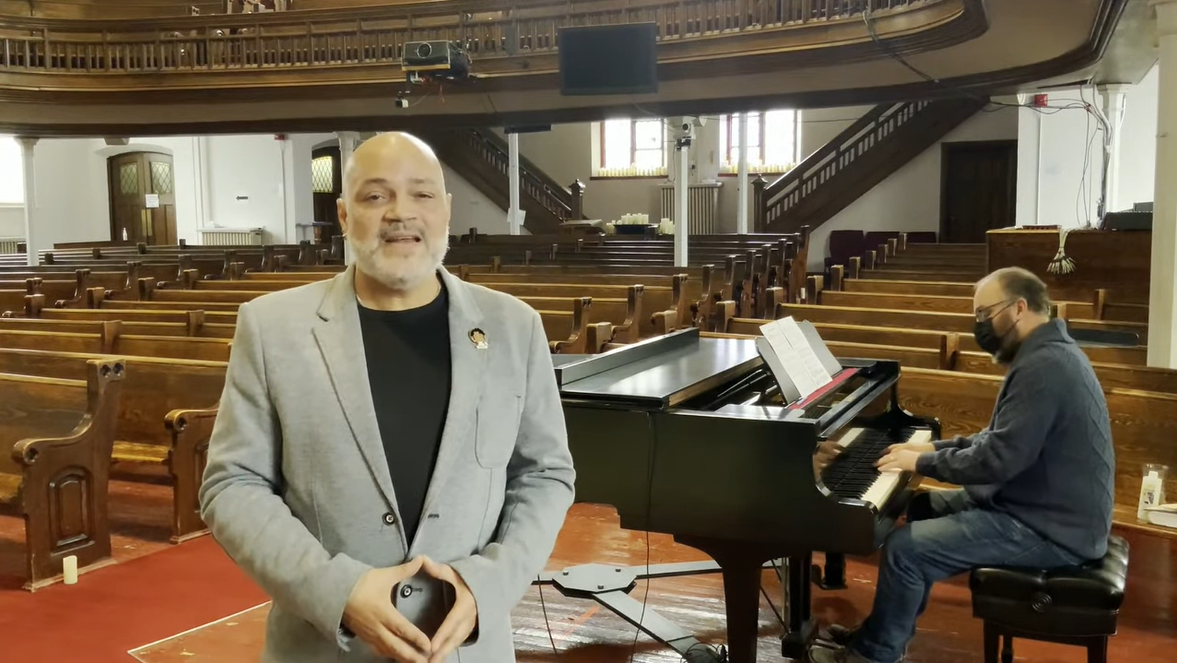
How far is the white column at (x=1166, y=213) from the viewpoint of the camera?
4449 millimetres

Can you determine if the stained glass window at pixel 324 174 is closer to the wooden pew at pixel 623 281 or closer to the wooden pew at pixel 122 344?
the wooden pew at pixel 623 281

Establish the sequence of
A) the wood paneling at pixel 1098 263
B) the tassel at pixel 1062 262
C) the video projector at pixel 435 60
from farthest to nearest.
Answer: the video projector at pixel 435 60, the tassel at pixel 1062 262, the wood paneling at pixel 1098 263

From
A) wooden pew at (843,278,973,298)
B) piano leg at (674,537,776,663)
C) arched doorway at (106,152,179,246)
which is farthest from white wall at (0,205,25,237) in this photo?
piano leg at (674,537,776,663)

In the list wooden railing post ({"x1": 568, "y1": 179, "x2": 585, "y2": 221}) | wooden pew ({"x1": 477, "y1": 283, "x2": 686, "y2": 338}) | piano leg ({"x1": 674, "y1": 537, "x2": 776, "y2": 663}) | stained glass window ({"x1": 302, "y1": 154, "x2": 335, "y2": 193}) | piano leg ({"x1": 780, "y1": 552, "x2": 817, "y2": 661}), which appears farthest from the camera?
stained glass window ({"x1": 302, "y1": 154, "x2": 335, "y2": 193})

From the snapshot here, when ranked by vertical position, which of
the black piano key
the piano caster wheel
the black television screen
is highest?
the black television screen

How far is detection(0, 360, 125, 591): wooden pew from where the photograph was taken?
3.86m

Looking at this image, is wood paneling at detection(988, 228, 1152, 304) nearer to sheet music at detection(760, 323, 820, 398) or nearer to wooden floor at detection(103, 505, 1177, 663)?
wooden floor at detection(103, 505, 1177, 663)

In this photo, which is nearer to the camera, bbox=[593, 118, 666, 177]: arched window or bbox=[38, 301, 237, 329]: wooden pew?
bbox=[38, 301, 237, 329]: wooden pew

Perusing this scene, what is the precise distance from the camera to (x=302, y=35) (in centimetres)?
1162

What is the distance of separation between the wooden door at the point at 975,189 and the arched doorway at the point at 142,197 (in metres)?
13.6

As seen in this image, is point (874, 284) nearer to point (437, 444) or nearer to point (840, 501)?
point (840, 501)

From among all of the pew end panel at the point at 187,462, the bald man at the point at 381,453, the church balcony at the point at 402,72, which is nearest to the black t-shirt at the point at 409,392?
the bald man at the point at 381,453

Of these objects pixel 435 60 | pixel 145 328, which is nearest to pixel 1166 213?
pixel 145 328

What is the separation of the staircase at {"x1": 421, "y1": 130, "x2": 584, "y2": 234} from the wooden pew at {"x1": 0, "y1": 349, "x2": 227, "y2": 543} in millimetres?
11882
